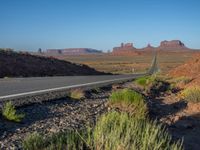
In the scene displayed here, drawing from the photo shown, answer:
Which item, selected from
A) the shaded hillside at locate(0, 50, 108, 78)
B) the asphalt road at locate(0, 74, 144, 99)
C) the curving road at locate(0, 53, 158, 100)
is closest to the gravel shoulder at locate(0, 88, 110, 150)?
the curving road at locate(0, 53, 158, 100)

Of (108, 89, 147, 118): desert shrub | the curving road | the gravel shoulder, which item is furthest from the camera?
the curving road

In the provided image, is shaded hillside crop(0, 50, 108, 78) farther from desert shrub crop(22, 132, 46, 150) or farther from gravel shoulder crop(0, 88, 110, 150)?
desert shrub crop(22, 132, 46, 150)

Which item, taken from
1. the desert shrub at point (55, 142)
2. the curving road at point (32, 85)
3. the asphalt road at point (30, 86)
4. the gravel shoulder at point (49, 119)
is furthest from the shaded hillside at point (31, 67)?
the desert shrub at point (55, 142)

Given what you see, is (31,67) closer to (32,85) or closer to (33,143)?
(32,85)

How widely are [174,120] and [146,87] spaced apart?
392 inches

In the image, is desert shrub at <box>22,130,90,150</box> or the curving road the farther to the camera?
the curving road

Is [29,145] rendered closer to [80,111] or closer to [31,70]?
[80,111]

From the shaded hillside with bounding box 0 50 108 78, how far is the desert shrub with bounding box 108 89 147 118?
1931cm

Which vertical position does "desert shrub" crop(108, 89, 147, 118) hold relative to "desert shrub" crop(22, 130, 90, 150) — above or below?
below

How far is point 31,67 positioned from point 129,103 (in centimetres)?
2504

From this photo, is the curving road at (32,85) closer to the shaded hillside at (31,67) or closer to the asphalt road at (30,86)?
the asphalt road at (30,86)

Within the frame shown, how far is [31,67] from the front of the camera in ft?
121

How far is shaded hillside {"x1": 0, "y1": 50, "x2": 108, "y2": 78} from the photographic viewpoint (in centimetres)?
3362

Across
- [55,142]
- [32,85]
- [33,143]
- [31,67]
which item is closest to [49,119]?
[55,142]
